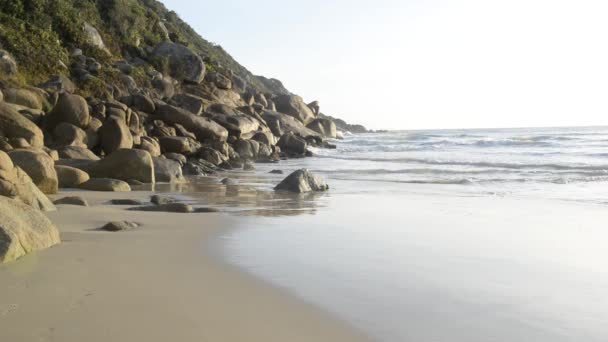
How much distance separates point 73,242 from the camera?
4887 millimetres

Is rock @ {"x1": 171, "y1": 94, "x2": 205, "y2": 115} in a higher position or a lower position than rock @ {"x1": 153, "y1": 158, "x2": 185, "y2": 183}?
higher

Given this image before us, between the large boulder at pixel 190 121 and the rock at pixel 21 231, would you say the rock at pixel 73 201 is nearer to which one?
the rock at pixel 21 231

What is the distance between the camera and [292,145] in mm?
26609

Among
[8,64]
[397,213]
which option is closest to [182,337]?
[397,213]

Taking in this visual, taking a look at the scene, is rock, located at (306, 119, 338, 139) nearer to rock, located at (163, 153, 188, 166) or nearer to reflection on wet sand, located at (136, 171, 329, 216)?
rock, located at (163, 153, 188, 166)

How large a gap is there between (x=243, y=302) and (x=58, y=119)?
1218 centimetres

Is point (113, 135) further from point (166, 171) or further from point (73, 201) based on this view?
point (73, 201)

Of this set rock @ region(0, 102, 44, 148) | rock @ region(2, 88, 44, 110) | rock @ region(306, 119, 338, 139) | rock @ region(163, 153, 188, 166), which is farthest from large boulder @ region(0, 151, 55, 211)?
rock @ region(306, 119, 338, 139)

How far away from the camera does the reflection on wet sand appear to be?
788 centimetres

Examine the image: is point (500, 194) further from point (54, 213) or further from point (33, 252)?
point (33, 252)

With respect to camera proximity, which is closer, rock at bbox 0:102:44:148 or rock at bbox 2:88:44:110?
rock at bbox 0:102:44:148

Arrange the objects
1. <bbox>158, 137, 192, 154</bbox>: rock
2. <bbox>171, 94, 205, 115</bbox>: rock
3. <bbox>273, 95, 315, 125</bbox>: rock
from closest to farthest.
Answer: <bbox>158, 137, 192, 154</bbox>: rock → <bbox>171, 94, 205, 115</bbox>: rock → <bbox>273, 95, 315, 125</bbox>: rock

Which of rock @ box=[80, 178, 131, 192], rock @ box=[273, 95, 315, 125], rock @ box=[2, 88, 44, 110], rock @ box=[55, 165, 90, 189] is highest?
rock @ box=[273, 95, 315, 125]

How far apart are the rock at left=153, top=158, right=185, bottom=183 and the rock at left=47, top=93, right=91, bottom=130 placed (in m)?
2.90
